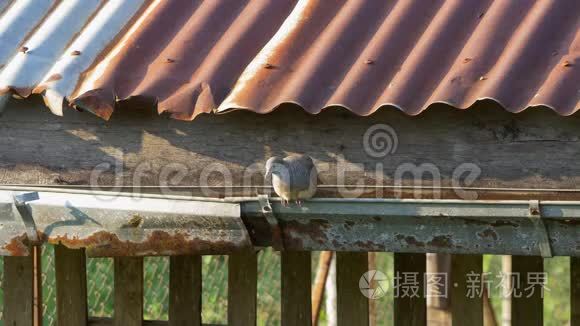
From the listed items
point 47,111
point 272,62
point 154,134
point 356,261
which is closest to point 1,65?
point 47,111

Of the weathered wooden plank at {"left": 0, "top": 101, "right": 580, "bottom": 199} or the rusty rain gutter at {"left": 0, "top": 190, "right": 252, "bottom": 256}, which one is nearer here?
the weathered wooden plank at {"left": 0, "top": 101, "right": 580, "bottom": 199}

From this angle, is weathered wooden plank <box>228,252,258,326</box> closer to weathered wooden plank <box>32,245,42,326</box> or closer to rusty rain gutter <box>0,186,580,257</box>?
rusty rain gutter <box>0,186,580,257</box>

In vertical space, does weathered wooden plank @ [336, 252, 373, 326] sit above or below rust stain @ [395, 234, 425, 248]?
below

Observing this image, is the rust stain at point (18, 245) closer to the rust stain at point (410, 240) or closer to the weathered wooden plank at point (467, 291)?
the rust stain at point (410, 240)

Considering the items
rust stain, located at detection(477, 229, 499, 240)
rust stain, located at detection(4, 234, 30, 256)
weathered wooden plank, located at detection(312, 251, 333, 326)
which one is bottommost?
weathered wooden plank, located at detection(312, 251, 333, 326)

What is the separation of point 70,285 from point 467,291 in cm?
158

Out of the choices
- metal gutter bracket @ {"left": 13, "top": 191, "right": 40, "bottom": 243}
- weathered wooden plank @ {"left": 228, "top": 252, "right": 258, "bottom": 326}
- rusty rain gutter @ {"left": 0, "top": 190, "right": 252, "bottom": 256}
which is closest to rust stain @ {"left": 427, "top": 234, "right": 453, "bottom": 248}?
rusty rain gutter @ {"left": 0, "top": 190, "right": 252, "bottom": 256}

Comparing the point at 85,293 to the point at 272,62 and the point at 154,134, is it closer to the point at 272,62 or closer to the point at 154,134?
the point at 154,134

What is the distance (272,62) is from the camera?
9.34 ft

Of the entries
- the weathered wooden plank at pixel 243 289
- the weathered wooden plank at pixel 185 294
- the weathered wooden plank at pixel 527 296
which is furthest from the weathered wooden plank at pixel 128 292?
the weathered wooden plank at pixel 527 296

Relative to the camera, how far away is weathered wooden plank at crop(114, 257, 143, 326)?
3449 millimetres

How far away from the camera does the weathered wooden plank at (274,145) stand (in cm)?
256

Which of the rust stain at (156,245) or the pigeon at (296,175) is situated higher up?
the pigeon at (296,175)

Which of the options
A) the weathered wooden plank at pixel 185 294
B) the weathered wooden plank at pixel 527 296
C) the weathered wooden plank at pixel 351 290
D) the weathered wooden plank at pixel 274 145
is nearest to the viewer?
the weathered wooden plank at pixel 274 145
